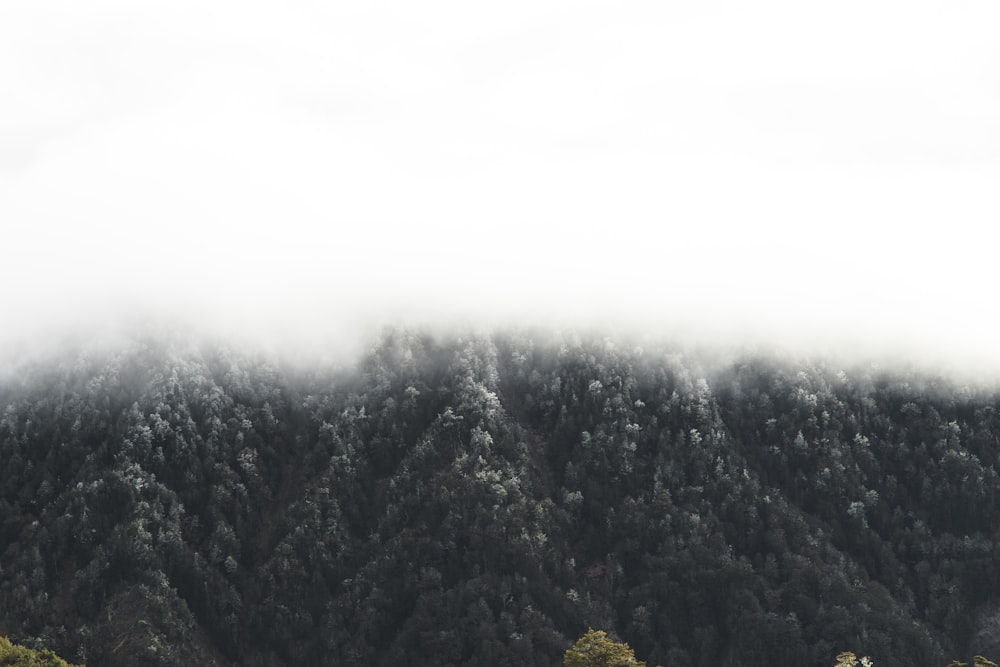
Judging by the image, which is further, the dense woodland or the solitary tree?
the dense woodland

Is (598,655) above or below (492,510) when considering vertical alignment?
below

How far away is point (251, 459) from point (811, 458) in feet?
338

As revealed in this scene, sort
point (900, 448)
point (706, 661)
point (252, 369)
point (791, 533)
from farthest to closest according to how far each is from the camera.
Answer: point (252, 369) < point (900, 448) < point (791, 533) < point (706, 661)

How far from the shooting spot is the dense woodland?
527ft

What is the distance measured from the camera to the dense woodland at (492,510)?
527ft

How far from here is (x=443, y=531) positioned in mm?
171000

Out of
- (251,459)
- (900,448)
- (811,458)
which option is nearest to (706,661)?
(811,458)

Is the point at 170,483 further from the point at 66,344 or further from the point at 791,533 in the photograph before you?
the point at 791,533

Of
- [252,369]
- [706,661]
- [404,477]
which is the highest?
[252,369]

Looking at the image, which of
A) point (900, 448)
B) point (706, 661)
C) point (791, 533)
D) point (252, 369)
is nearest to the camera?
point (706, 661)

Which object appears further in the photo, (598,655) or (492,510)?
(492,510)

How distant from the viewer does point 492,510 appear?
565 ft

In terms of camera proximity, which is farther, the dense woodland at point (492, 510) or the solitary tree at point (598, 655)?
the dense woodland at point (492, 510)

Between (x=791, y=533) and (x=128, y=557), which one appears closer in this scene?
(x=128, y=557)
